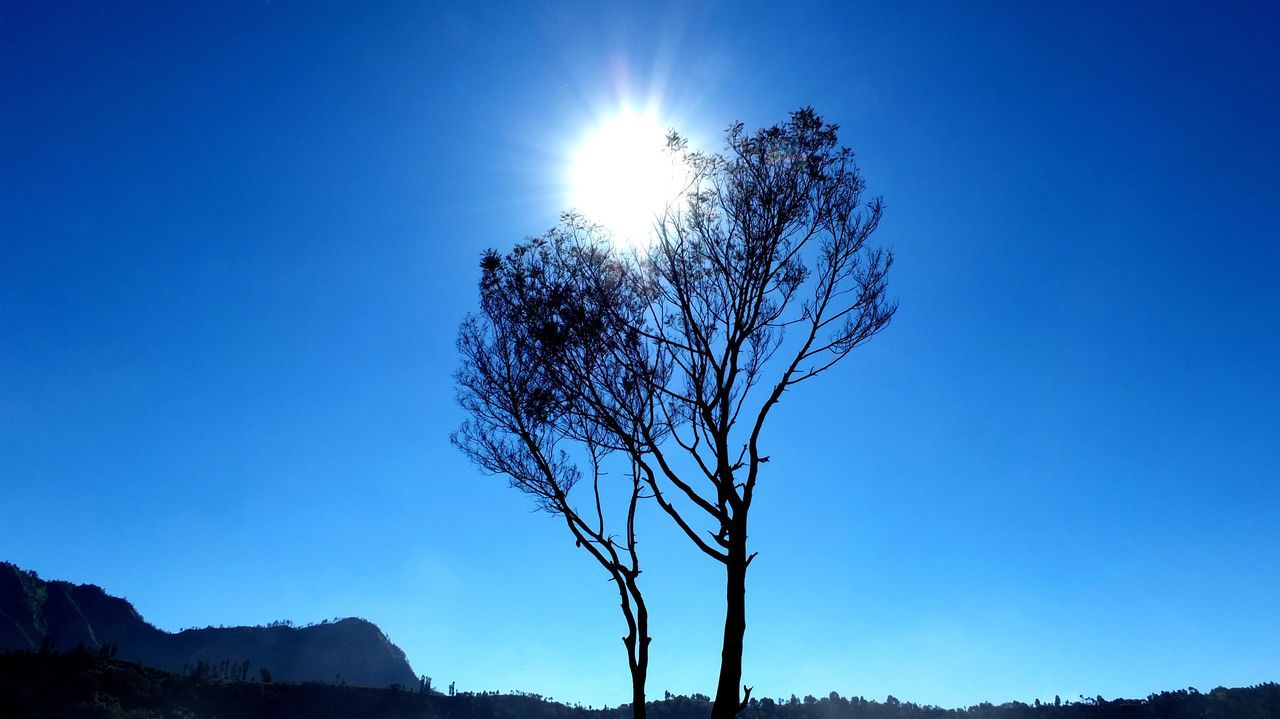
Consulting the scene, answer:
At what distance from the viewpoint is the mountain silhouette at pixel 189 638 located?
112 metres

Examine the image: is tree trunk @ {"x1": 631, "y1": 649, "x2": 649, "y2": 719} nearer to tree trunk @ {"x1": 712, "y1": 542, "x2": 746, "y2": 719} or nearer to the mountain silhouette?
tree trunk @ {"x1": 712, "y1": 542, "x2": 746, "y2": 719}

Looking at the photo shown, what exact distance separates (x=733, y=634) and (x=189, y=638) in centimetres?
15928

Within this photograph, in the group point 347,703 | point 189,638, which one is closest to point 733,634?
point 347,703

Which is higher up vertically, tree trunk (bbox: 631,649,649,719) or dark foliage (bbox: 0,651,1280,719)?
tree trunk (bbox: 631,649,649,719)

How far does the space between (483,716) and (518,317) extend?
79.9 metres

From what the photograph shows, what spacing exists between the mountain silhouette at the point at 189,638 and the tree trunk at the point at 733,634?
11116cm

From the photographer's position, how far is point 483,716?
83.8 m

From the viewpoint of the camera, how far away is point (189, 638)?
140 metres

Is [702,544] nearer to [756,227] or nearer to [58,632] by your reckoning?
[756,227]

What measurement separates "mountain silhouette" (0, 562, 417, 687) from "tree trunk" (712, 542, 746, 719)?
111158 mm

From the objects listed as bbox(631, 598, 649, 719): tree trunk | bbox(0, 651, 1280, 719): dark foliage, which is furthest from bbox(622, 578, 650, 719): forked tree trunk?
bbox(0, 651, 1280, 719): dark foliage

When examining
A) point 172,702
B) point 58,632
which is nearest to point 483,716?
point 172,702

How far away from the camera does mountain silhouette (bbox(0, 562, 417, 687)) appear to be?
11231cm

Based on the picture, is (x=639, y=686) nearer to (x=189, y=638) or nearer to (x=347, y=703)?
(x=347, y=703)
